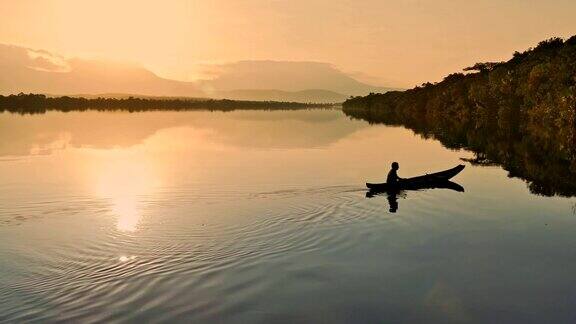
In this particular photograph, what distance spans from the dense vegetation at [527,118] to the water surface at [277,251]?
585cm

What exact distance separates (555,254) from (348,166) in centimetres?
2683

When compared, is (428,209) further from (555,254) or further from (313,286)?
(313,286)

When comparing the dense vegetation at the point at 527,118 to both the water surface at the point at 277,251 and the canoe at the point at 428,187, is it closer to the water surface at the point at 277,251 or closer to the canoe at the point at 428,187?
the canoe at the point at 428,187

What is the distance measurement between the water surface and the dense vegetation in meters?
5.85

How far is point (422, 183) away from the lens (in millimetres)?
31703

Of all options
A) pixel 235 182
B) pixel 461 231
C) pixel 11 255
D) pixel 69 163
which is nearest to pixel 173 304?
pixel 11 255

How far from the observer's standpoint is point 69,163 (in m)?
45.6

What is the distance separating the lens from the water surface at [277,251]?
13.1 metres

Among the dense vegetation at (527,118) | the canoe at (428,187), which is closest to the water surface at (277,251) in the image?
the canoe at (428,187)

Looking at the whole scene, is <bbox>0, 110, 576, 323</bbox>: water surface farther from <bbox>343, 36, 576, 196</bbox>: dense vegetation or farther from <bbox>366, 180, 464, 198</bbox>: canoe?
<bbox>343, 36, 576, 196</bbox>: dense vegetation

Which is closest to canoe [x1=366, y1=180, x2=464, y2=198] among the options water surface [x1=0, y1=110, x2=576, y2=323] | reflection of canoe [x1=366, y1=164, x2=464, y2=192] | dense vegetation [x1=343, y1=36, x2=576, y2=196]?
reflection of canoe [x1=366, y1=164, x2=464, y2=192]

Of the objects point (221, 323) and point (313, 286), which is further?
point (313, 286)

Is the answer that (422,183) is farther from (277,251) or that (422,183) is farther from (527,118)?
(527,118)

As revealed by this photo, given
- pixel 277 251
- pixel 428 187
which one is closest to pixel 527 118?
pixel 428 187
